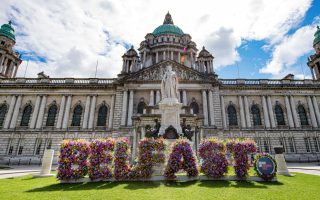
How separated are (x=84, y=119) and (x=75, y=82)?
26.0 ft

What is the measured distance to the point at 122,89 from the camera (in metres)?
34.5

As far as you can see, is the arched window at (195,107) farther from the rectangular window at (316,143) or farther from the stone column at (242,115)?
the rectangular window at (316,143)

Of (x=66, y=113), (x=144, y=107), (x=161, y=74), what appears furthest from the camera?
(x=66, y=113)

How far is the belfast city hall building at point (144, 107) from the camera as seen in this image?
1282 inches

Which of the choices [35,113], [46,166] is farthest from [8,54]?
[46,166]

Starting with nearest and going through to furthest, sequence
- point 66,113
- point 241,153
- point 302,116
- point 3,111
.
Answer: point 241,153
point 66,113
point 3,111
point 302,116

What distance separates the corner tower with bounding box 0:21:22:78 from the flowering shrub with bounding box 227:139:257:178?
4745 cm

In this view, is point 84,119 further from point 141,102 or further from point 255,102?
point 255,102

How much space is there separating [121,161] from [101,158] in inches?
42.5

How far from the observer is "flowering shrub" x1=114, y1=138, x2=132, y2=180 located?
970 centimetres

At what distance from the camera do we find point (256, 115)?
116 feet

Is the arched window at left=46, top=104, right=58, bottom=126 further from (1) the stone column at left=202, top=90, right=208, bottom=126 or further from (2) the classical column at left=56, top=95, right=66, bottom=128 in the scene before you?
(1) the stone column at left=202, top=90, right=208, bottom=126

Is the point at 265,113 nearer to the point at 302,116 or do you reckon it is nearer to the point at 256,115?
the point at 256,115

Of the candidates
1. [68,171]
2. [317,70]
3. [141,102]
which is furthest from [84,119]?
[317,70]
